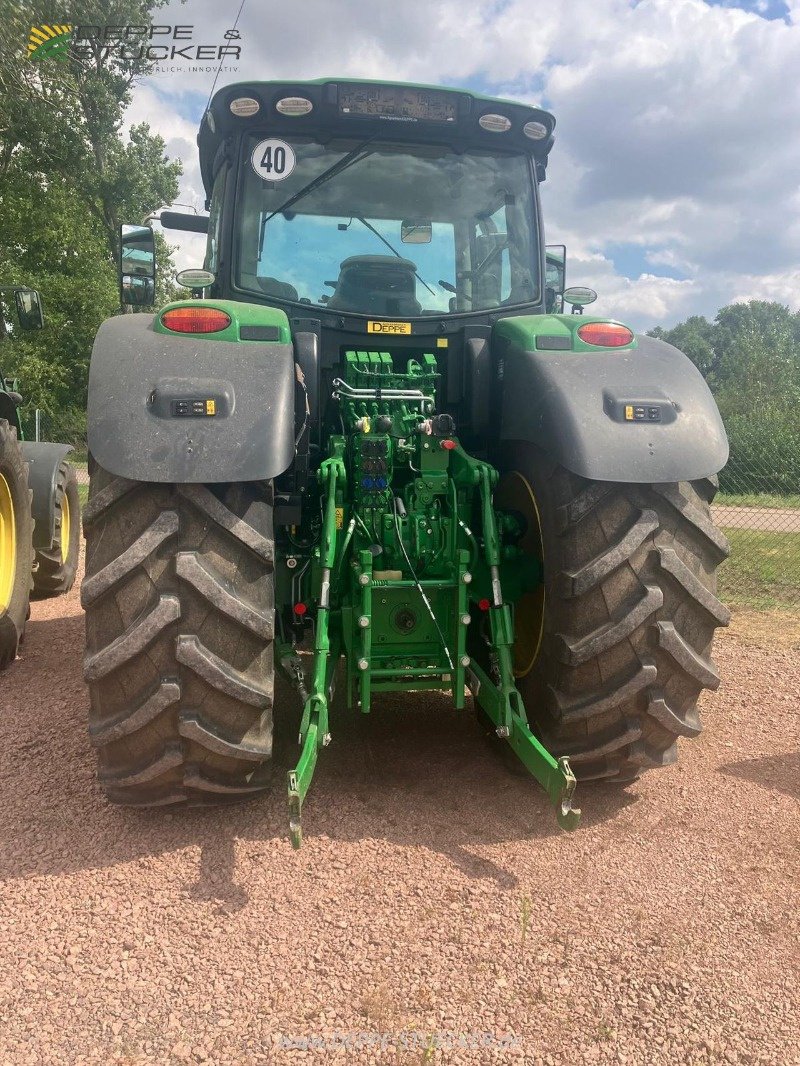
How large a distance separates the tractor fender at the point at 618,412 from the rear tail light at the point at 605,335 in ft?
0.12

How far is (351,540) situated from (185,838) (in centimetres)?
119

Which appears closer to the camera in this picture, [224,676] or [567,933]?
[567,933]

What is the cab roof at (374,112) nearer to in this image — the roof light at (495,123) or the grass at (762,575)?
the roof light at (495,123)

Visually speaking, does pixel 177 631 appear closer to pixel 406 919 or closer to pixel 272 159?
pixel 406 919

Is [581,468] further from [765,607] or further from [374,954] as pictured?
[765,607]

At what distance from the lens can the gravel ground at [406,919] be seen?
199 centimetres

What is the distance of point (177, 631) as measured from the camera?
2.59 metres

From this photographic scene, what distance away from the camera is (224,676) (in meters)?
2.60

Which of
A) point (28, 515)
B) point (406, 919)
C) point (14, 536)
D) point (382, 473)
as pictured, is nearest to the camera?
point (406, 919)

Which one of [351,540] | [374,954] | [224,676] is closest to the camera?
[374,954]

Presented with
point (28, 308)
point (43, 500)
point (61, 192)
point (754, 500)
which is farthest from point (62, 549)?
point (61, 192)

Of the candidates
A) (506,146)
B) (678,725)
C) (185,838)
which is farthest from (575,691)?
(506,146)

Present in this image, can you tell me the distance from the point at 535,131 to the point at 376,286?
0.99 meters

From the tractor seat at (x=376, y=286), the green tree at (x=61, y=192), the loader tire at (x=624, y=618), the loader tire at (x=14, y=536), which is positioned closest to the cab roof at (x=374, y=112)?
the tractor seat at (x=376, y=286)
